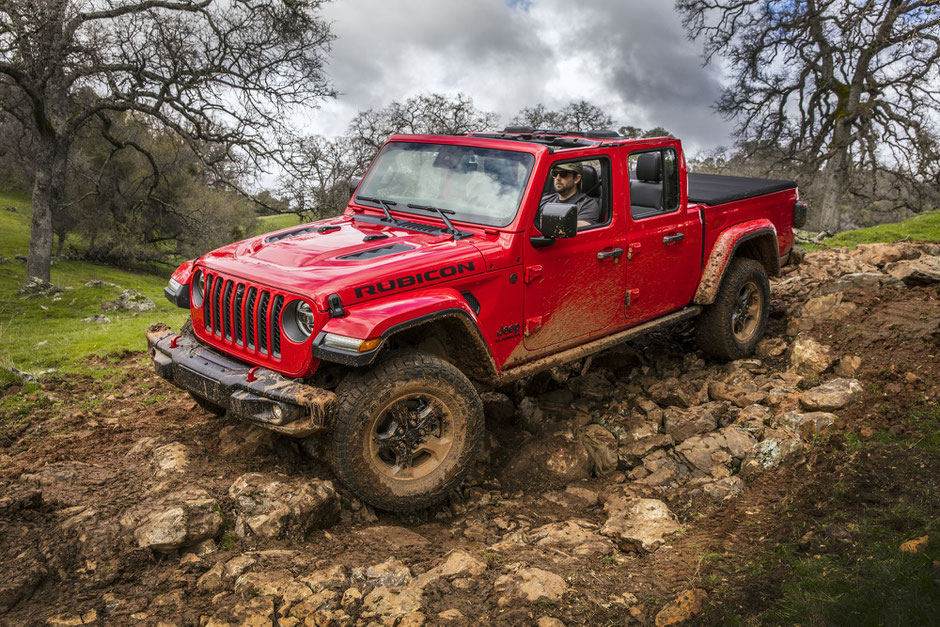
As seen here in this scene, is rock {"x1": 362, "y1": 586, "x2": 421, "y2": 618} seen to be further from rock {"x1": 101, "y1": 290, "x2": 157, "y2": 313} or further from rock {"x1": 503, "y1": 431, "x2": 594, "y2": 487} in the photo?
rock {"x1": 101, "y1": 290, "x2": 157, "y2": 313}

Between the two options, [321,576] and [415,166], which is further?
[415,166]

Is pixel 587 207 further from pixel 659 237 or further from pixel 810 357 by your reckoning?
pixel 810 357

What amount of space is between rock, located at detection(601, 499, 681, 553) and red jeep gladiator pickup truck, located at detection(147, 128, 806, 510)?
1.03 m

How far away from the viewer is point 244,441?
5121mm

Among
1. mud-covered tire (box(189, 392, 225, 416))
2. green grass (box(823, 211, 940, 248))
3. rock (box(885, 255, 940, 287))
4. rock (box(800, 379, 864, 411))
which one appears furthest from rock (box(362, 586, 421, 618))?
green grass (box(823, 211, 940, 248))

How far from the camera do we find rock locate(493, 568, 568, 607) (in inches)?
141

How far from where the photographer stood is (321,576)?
3.72 metres

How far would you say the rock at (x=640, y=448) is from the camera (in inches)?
225

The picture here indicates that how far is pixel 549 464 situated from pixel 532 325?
111cm

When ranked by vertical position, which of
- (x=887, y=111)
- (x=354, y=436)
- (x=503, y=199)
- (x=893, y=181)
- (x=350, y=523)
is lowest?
(x=350, y=523)

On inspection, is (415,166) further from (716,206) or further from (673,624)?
(673,624)

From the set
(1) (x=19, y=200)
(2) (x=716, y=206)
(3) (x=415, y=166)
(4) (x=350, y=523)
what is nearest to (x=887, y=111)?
(2) (x=716, y=206)

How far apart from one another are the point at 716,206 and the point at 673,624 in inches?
170

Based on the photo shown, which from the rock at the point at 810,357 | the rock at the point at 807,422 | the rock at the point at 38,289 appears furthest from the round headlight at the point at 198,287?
the rock at the point at 38,289
